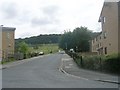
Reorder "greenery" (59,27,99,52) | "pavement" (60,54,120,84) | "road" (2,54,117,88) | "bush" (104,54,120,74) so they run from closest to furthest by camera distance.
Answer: "road" (2,54,117,88)
"pavement" (60,54,120,84)
"bush" (104,54,120,74)
"greenery" (59,27,99,52)

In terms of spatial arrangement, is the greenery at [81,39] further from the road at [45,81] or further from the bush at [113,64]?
the bush at [113,64]

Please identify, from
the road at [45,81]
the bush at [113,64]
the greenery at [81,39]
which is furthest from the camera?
the greenery at [81,39]

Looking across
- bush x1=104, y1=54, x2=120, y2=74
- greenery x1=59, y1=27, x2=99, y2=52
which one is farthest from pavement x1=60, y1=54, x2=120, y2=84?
greenery x1=59, y1=27, x2=99, y2=52

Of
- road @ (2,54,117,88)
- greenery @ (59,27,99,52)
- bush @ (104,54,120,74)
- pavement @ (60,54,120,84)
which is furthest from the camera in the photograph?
greenery @ (59,27,99,52)

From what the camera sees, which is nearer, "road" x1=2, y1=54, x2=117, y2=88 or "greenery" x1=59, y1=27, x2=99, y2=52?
"road" x1=2, y1=54, x2=117, y2=88

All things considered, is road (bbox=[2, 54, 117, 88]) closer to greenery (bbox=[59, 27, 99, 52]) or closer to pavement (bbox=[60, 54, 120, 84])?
pavement (bbox=[60, 54, 120, 84])

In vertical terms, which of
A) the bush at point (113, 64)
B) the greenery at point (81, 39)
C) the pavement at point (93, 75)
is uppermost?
the greenery at point (81, 39)

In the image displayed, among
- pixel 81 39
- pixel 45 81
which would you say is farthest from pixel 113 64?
pixel 81 39

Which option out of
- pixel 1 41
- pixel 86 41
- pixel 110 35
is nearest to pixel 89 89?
pixel 110 35

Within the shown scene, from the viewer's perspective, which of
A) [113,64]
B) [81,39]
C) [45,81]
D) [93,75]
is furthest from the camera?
[81,39]

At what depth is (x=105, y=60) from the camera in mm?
28406

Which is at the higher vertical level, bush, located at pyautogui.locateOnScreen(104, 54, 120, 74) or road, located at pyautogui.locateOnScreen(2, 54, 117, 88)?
bush, located at pyautogui.locateOnScreen(104, 54, 120, 74)

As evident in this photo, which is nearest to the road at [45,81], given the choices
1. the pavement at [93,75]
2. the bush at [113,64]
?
the pavement at [93,75]

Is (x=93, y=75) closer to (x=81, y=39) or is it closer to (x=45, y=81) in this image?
(x=45, y=81)
